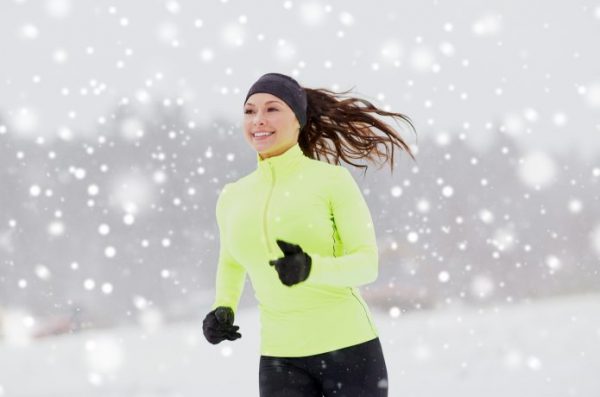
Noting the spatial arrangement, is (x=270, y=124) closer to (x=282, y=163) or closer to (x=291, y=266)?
(x=282, y=163)

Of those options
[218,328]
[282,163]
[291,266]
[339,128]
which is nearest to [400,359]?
[339,128]

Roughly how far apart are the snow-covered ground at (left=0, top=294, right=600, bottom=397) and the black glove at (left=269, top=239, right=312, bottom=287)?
3.15 m

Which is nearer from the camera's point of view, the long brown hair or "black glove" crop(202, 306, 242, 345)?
"black glove" crop(202, 306, 242, 345)

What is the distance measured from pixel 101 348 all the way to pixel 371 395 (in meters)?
5.22

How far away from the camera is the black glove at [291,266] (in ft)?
5.44

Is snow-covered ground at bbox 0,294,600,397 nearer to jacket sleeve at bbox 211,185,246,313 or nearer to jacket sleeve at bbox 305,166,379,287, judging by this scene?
jacket sleeve at bbox 211,185,246,313

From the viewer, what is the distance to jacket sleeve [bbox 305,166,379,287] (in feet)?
5.83

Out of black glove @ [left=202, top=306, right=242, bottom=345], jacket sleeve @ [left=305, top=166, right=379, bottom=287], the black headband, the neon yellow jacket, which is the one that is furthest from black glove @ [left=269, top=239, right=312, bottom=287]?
the black headband

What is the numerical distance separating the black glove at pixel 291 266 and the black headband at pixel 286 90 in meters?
0.67

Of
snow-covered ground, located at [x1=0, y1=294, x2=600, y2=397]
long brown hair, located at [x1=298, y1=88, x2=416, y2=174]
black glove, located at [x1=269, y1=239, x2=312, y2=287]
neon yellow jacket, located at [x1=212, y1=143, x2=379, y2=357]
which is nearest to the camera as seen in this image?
black glove, located at [x1=269, y1=239, x2=312, y2=287]

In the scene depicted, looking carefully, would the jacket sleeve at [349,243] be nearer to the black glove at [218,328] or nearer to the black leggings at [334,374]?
the black leggings at [334,374]

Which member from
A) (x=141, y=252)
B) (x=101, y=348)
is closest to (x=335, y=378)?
(x=101, y=348)

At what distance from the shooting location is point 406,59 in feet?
43.0

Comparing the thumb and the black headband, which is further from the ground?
the black headband
